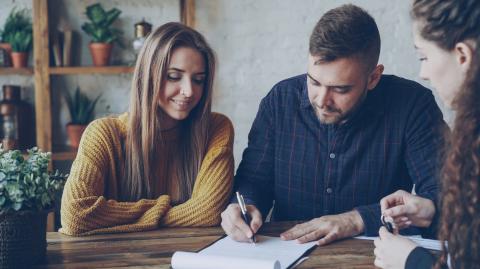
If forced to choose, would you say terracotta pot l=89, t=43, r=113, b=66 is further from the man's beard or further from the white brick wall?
the man's beard

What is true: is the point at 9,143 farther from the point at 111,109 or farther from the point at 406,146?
the point at 406,146

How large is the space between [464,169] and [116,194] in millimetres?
1220

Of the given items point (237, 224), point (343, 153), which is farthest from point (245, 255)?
point (343, 153)

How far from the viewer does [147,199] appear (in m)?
2.08

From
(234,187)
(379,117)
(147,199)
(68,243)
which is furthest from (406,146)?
(68,243)

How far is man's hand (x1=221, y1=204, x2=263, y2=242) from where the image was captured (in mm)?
1794

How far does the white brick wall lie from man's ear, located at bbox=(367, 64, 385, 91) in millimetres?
1486

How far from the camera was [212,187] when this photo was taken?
207 centimetres

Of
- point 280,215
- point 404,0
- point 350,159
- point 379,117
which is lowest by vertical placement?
point 280,215

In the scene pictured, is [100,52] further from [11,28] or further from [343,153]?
[343,153]

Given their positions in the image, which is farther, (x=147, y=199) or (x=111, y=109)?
(x=111, y=109)

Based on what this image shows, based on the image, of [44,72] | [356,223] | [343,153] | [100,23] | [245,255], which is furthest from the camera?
[100,23]

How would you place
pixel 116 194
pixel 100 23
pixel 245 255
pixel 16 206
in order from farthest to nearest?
pixel 100 23
pixel 116 194
pixel 245 255
pixel 16 206

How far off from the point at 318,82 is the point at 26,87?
2155 millimetres
